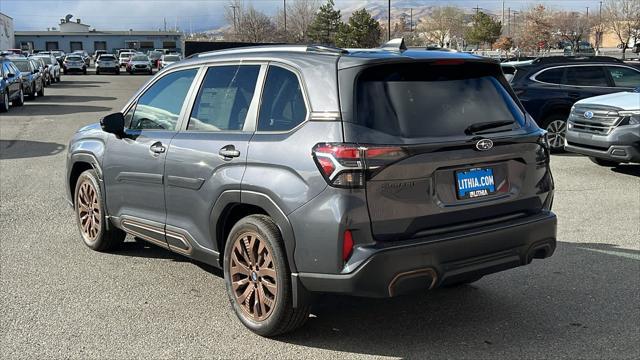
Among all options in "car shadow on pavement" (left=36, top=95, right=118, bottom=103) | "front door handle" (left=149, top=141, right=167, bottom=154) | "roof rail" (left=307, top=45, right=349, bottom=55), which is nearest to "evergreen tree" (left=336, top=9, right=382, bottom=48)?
"car shadow on pavement" (left=36, top=95, right=118, bottom=103)

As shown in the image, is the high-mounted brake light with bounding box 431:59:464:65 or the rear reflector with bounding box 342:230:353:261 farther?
the high-mounted brake light with bounding box 431:59:464:65

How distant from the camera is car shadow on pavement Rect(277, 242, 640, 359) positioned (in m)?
4.19

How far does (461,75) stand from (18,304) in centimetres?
362

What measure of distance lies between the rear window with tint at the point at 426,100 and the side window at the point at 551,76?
923cm

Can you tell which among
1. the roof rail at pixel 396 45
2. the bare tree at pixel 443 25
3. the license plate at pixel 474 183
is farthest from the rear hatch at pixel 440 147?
the bare tree at pixel 443 25

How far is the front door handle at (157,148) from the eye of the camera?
16.7 feet

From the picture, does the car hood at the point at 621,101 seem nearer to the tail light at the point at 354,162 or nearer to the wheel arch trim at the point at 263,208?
the tail light at the point at 354,162

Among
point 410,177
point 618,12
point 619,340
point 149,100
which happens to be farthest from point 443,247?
point 618,12

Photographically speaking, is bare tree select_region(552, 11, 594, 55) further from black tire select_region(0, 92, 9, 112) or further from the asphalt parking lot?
the asphalt parking lot

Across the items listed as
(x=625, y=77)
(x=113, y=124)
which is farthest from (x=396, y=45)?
(x=625, y=77)

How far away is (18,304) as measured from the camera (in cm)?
495

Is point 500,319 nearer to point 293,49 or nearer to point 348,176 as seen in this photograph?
point 348,176

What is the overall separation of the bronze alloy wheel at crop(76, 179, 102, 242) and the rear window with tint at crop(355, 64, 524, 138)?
331 cm

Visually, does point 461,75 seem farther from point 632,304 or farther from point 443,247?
point 632,304
